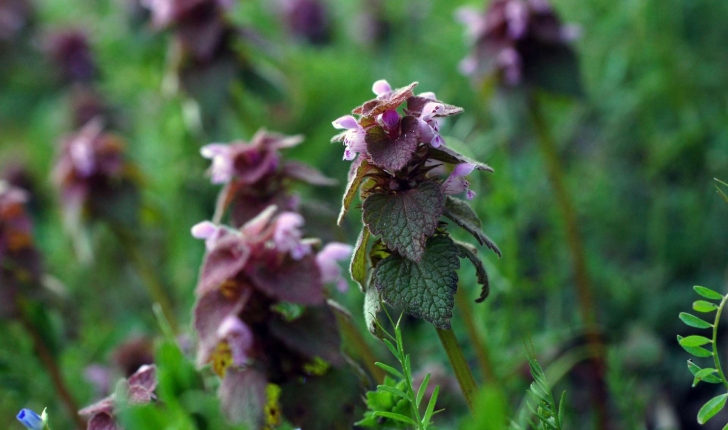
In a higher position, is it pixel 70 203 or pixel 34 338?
pixel 70 203

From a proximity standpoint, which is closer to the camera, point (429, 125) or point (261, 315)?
point (429, 125)

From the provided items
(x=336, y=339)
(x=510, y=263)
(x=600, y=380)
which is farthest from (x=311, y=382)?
(x=600, y=380)

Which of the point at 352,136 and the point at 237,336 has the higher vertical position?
the point at 352,136

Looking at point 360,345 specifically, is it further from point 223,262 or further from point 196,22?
point 196,22

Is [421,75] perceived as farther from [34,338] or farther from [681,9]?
[34,338]

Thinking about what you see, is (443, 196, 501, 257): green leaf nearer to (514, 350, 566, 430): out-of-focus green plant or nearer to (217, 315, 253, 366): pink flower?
(514, 350, 566, 430): out-of-focus green plant

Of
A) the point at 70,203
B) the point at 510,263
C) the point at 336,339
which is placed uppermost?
the point at 70,203

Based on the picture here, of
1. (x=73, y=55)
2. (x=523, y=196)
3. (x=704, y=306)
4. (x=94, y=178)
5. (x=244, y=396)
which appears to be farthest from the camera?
(x=73, y=55)

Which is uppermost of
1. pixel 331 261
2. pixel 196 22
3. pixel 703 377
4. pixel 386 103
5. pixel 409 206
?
pixel 196 22

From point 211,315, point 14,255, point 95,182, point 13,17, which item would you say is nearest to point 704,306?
point 211,315
